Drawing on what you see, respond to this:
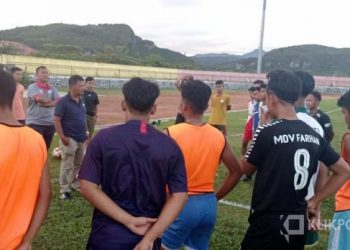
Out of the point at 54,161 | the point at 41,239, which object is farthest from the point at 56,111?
the point at 54,161

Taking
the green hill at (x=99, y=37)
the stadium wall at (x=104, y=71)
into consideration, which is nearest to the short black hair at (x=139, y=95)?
the stadium wall at (x=104, y=71)

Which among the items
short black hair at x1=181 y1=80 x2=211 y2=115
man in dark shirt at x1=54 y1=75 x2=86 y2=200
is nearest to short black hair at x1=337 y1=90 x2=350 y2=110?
short black hair at x1=181 y1=80 x2=211 y2=115

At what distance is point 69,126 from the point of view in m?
7.46

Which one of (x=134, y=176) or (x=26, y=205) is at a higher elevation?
(x=134, y=176)

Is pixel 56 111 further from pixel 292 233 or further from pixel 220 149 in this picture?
pixel 292 233

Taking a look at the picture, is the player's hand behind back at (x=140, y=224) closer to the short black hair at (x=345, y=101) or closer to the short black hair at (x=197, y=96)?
the short black hair at (x=197, y=96)

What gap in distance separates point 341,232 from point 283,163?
3.19 ft

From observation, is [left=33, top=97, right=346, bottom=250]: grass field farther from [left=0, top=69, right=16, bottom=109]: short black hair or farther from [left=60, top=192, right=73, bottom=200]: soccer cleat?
[left=0, top=69, right=16, bottom=109]: short black hair

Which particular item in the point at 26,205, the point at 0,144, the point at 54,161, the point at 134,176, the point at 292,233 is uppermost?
the point at 0,144

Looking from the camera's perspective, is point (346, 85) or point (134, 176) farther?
point (346, 85)

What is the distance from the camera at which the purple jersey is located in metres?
2.70

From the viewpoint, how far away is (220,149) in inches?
150

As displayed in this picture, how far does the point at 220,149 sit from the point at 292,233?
872 mm

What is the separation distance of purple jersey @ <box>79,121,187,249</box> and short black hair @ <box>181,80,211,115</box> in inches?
42.1
